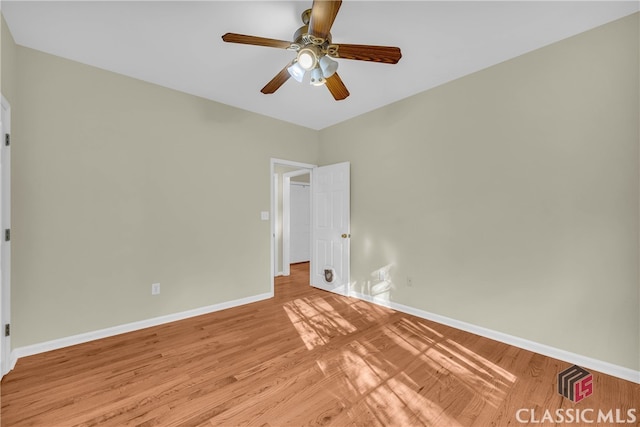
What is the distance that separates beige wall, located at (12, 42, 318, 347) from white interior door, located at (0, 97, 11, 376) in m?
0.18

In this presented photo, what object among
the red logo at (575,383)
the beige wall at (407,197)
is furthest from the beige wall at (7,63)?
the red logo at (575,383)

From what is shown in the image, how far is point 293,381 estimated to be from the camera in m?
2.03

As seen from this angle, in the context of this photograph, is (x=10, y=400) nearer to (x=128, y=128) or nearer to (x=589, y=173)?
(x=128, y=128)

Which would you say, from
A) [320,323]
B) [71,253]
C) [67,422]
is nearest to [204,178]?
[71,253]

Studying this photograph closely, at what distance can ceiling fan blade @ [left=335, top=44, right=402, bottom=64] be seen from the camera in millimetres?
1917

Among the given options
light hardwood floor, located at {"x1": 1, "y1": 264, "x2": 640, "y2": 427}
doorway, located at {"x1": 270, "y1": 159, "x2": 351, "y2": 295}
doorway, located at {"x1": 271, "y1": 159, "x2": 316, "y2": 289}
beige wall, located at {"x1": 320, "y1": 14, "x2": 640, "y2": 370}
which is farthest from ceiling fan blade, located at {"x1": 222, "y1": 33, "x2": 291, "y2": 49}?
doorway, located at {"x1": 271, "y1": 159, "x2": 316, "y2": 289}

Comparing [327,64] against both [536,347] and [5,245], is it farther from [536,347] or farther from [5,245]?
[536,347]

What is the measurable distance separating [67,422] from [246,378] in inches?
40.6

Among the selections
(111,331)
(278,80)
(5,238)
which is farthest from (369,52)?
(111,331)

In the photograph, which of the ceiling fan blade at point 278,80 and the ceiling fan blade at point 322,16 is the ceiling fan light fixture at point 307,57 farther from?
the ceiling fan blade at point 278,80

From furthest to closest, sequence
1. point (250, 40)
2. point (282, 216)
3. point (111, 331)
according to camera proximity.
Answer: point (282, 216) → point (111, 331) → point (250, 40)

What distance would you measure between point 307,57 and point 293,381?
7.53 feet

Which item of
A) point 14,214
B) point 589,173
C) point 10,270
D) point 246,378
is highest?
point 589,173

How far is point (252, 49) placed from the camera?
95.4 inches
